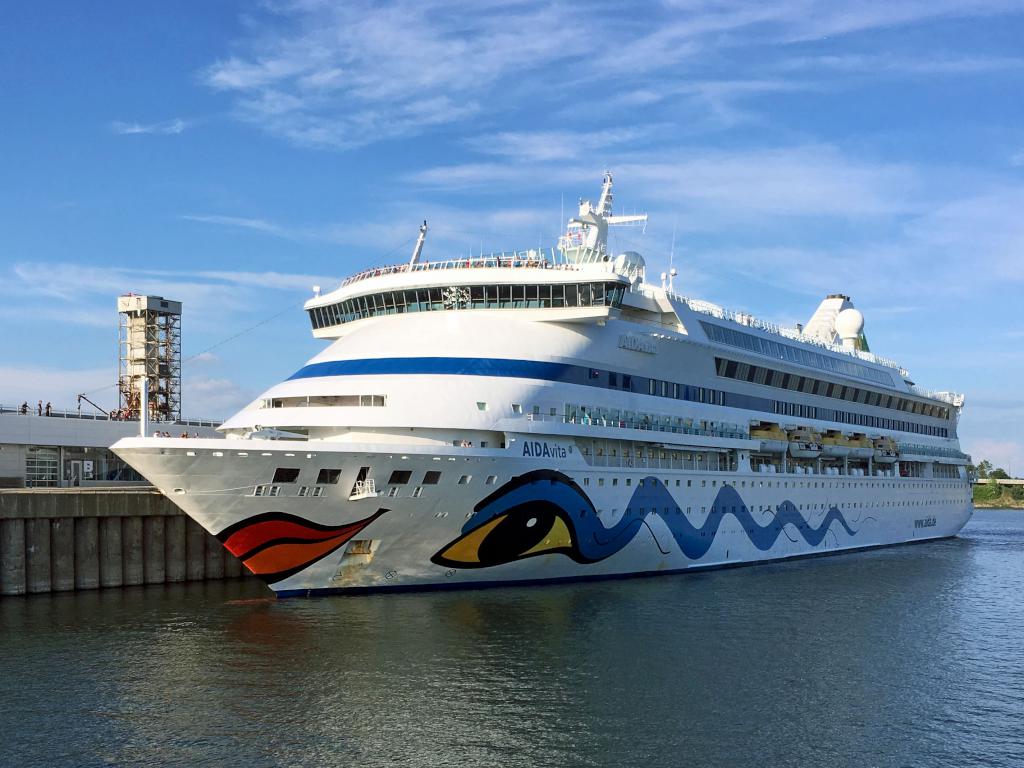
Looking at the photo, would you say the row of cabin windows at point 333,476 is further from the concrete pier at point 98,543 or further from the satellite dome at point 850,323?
the satellite dome at point 850,323

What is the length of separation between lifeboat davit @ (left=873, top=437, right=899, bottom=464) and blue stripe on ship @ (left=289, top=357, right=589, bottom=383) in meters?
26.6

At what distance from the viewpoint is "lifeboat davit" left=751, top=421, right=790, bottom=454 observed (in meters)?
42.2

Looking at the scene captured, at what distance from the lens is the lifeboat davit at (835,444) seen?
155ft

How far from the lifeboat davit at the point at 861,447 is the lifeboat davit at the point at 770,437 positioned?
7.25 metres

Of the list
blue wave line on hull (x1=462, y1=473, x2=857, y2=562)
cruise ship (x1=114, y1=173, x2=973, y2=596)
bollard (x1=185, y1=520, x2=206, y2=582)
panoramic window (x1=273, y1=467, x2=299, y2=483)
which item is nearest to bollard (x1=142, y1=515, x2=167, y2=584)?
bollard (x1=185, y1=520, x2=206, y2=582)

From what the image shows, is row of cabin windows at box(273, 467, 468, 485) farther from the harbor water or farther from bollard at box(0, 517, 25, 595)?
bollard at box(0, 517, 25, 595)

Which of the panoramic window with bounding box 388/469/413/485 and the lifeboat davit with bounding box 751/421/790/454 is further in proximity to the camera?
the lifeboat davit with bounding box 751/421/790/454

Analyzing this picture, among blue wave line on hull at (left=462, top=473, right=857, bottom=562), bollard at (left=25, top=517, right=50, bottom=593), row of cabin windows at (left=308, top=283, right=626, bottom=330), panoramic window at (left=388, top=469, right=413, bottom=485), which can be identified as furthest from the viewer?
row of cabin windows at (left=308, top=283, right=626, bottom=330)

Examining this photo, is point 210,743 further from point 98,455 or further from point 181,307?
point 181,307

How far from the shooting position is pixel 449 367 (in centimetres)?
3006

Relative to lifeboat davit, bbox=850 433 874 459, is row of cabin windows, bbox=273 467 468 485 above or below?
below

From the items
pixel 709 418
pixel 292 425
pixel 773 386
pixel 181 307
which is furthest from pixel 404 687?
pixel 181 307

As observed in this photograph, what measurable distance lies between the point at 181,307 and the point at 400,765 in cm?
5327

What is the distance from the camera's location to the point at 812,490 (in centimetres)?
4569
